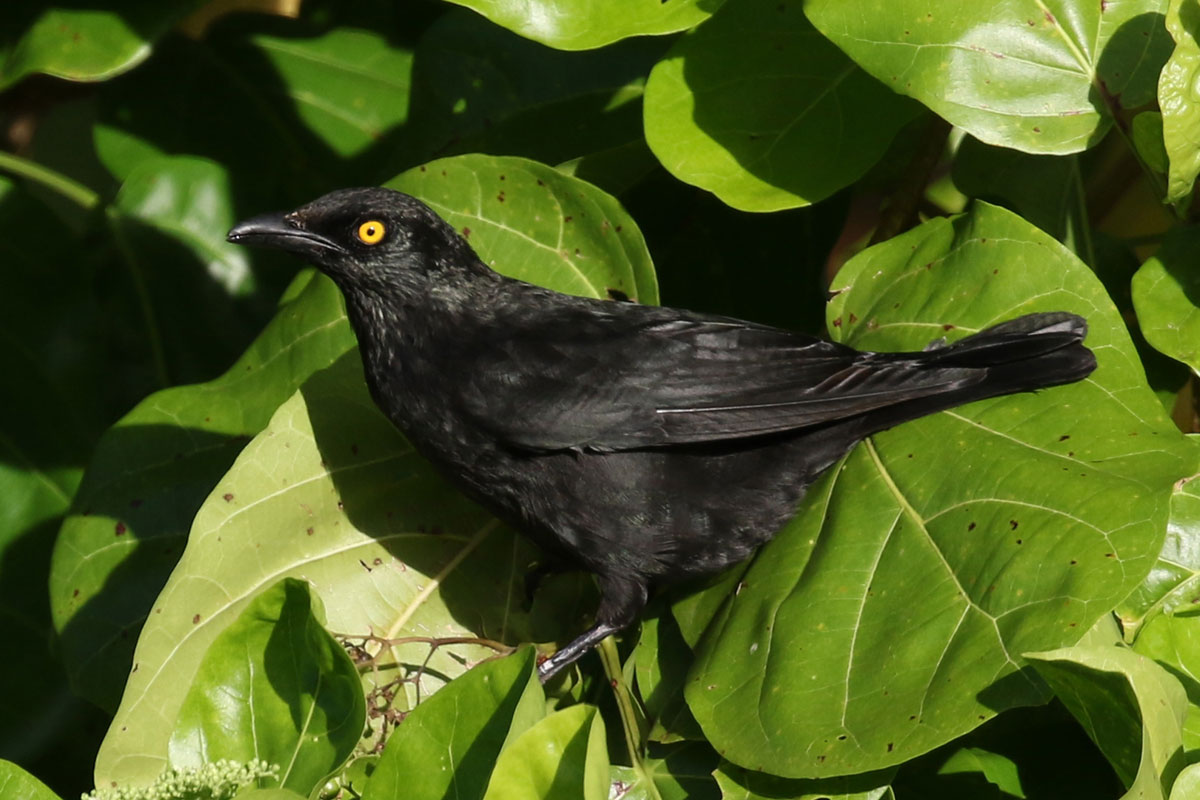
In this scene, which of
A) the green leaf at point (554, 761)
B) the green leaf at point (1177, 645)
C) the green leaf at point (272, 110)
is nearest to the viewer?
the green leaf at point (554, 761)

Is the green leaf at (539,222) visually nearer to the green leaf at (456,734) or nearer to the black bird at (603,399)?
the black bird at (603,399)

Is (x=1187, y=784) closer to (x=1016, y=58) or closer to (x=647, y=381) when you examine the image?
(x=1016, y=58)

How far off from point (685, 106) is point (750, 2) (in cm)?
24

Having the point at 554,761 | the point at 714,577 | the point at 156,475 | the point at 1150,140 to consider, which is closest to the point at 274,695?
the point at 554,761

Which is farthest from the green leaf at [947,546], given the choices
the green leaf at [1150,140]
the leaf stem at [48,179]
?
the leaf stem at [48,179]

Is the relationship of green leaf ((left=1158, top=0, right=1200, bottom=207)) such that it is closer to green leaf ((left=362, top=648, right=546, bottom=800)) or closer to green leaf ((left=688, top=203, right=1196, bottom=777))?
green leaf ((left=688, top=203, right=1196, bottom=777))

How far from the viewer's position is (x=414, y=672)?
2.40 meters

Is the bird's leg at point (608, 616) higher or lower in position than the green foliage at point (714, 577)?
lower

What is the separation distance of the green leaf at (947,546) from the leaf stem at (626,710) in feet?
0.43

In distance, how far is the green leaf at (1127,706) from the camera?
5.24 ft

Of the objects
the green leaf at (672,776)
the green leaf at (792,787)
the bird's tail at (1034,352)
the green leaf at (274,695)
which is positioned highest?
the bird's tail at (1034,352)

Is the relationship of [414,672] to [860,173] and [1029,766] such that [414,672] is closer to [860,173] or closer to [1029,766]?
[1029,766]

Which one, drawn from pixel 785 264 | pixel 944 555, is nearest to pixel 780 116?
pixel 785 264

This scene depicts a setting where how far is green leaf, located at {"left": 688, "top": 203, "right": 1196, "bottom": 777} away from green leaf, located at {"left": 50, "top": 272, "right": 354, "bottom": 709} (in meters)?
1.06
